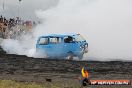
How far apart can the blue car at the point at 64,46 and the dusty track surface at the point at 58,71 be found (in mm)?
4118

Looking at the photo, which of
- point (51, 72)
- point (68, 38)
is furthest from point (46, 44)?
point (51, 72)

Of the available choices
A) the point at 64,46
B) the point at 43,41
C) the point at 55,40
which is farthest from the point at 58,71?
the point at 43,41

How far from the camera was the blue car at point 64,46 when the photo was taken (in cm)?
2748

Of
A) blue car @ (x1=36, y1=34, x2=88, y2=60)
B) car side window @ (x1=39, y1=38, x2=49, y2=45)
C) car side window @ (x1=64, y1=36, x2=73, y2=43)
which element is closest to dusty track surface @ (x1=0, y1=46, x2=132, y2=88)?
blue car @ (x1=36, y1=34, x2=88, y2=60)

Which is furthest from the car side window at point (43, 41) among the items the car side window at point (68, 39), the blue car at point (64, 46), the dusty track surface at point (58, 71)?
the dusty track surface at point (58, 71)

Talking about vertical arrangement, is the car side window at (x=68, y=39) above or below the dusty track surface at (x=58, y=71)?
above

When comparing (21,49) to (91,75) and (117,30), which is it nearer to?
(117,30)

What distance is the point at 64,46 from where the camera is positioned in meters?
27.8

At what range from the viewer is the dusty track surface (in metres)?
16.6

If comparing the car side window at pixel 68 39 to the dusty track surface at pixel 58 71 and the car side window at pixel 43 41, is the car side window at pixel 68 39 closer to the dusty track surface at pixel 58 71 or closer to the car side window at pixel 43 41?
the car side window at pixel 43 41

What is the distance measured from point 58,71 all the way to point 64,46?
8276mm

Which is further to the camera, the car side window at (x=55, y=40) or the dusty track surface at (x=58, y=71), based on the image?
the car side window at (x=55, y=40)

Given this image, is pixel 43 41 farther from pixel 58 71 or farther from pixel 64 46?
pixel 58 71

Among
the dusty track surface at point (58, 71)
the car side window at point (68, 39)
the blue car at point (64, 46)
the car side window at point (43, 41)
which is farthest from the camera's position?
the car side window at point (43, 41)
